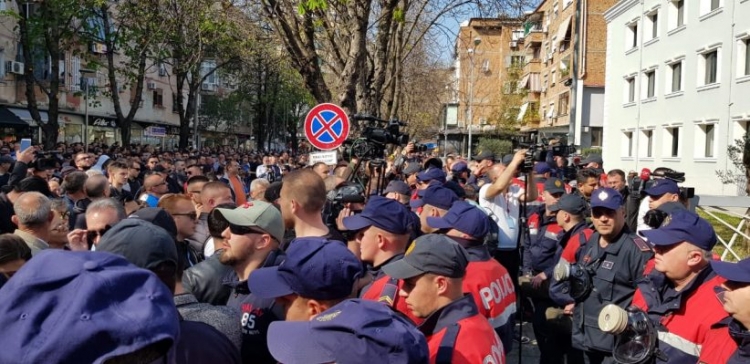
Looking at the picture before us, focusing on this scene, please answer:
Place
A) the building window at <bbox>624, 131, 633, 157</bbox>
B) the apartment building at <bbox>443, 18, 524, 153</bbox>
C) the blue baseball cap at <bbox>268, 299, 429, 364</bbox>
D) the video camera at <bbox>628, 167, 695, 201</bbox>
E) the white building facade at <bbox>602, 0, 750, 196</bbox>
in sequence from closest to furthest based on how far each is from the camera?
the blue baseball cap at <bbox>268, 299, 429, 364</bbox> → the video camera at <bbox>628, 167, 695, 201</bbox> → the white building facade at <bbox>602, 0, 750, 196</bbox> → the building window at <bbox>624, 131, 633, 157</bbox> → the apartment building at <bbox>443, 18, 524, 153</bbox>

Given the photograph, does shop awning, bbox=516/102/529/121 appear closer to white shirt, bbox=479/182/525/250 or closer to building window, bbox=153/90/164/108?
building window, bbox=153/90/164/108

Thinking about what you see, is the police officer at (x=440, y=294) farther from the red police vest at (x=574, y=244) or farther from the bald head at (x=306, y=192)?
the red police vest at (x=574, y=244)

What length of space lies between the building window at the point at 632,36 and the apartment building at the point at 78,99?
22.7 meters

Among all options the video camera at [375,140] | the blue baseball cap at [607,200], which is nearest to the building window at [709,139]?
the video camera at [375,140]

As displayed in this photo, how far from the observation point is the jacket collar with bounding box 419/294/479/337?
9.23ft

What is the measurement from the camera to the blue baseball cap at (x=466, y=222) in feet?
13.9

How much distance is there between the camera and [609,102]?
37781 millimetres

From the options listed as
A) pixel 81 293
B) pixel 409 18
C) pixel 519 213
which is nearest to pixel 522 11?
pixel 409 18

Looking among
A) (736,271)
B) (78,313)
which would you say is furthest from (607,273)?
(78,313)

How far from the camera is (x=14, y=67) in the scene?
93.3 ft

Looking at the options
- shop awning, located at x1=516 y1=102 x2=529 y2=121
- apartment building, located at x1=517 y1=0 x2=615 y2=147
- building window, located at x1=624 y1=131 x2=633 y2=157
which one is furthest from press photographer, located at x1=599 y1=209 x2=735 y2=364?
shop awning, located at x1=516 y1=102 x2=529 y2=121

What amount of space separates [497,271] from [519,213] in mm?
3316

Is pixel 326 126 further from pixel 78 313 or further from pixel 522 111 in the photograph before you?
pixel 522 111

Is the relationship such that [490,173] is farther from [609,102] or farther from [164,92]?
[164,92]
